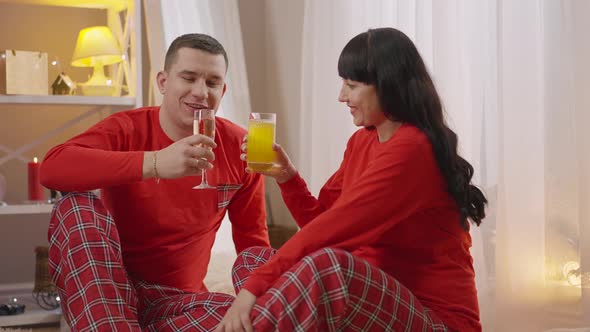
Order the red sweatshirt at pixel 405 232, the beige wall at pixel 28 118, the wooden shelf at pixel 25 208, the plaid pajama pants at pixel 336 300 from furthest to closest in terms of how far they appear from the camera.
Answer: the beige wall at pixel 28 118
the wooden shelf at pixel 25 208
the red sweatshirt at pixel 405 232
the plaid pajama pants at pixel 336 300

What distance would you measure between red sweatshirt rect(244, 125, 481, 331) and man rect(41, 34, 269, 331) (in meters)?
0.43

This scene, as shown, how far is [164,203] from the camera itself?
2.15m

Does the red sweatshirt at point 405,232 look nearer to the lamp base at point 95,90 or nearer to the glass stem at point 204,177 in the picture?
the glass stem at point 204,177

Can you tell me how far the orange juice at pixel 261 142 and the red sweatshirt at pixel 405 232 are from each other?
0.91 ft

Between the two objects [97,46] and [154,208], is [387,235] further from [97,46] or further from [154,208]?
[97,46]

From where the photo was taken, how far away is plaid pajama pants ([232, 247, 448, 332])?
4.78 ft

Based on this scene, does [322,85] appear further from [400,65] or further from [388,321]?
[388,321]

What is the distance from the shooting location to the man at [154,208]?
1.82 metres

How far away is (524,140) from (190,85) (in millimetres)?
916

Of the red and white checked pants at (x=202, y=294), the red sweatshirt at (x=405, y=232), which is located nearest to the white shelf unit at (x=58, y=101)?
the red and white checked pants at (x=202, y=294)

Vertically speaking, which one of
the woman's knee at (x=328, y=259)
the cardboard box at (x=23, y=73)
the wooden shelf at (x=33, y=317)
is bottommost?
the wooden shelf at (x=33, y=317)

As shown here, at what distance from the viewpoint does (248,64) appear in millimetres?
4195

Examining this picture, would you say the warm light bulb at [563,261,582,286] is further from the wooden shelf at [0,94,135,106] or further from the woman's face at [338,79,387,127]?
the wooden shelf at [0,94,135,106]

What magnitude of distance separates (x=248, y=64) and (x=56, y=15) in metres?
1.00
